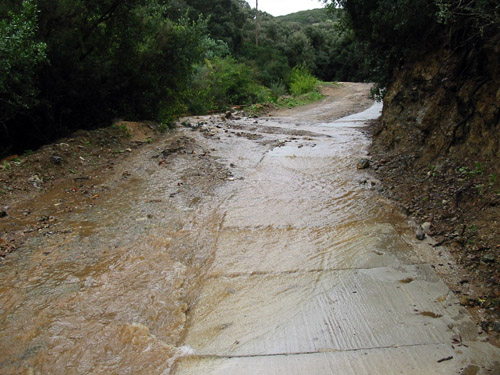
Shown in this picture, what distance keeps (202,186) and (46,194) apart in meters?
2.35

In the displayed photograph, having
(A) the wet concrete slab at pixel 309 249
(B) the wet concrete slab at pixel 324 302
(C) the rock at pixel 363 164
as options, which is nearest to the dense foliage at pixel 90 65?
(C) the rock at pixel 363 164

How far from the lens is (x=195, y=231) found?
4.62 meters

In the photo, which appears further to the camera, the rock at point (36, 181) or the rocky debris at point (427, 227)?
the rock at point (36, 181)

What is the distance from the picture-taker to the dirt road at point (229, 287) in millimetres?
2602

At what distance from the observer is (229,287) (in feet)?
11.4

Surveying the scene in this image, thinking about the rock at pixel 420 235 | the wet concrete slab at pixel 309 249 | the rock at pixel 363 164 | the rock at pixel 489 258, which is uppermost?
the rock at pixel 363 164

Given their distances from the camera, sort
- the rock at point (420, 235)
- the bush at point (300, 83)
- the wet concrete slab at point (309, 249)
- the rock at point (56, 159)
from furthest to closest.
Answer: the bush at point (300, 83)
the rock at point (56, 159)
the rock at point (420, 235)
the wet concrete slab at point (309, 249)

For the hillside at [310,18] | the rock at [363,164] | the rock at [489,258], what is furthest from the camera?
the hillside at [310,18]

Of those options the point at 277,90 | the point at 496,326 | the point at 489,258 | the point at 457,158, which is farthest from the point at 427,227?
the point at 277,90

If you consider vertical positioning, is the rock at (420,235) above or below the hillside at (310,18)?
below

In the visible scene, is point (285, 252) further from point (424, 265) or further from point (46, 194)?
point (46, 194)

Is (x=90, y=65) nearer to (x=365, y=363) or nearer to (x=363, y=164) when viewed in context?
(x=363, y=164)

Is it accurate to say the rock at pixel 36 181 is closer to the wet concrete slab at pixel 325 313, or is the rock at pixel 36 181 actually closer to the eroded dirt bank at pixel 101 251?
the eroded dirt bank at pixel 101 251

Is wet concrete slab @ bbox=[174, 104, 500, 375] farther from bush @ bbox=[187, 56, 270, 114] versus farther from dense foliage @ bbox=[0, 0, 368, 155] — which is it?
bush @ bbox=[187, 56, 270, 114]
